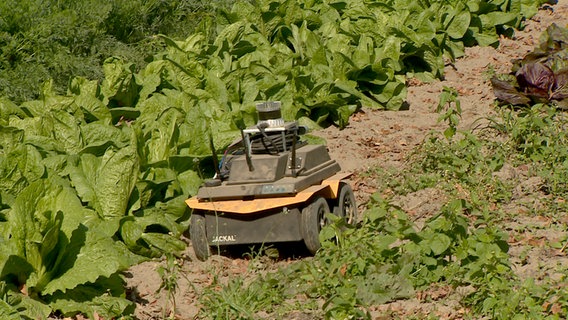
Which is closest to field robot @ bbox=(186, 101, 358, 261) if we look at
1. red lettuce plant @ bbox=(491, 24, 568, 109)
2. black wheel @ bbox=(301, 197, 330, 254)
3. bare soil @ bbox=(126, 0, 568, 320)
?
black wheel @ bbox=(301, 197, 330, 254)

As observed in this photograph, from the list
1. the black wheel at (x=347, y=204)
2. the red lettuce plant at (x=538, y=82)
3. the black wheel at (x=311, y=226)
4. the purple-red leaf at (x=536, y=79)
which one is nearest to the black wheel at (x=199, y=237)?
the black wheel at (x=311, y=226)

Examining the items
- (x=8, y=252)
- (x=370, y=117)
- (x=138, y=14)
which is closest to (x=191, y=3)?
(x=138, y=14)

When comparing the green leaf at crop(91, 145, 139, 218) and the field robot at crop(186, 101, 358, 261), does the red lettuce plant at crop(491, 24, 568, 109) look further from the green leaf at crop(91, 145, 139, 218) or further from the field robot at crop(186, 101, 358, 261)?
the green leaf at crop(91, 145, 139, 218)

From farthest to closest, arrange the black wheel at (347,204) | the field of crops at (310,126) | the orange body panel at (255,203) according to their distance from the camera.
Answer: the black wheel at (347,204) < the orange body panel at (255,203) < the field of crops at (310,126)

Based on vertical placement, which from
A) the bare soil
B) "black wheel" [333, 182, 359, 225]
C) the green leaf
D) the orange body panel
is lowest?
the bare soil

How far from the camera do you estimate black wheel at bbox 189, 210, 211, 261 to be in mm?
5914

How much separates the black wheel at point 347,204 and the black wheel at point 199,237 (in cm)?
81

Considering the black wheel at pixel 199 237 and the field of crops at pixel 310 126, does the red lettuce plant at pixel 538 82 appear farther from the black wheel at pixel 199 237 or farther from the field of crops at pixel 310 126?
the black wheel at pixel 199 237

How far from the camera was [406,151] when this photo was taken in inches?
295

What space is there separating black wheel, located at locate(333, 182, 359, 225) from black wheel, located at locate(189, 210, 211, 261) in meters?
0.81

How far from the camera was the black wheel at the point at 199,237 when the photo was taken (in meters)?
5.91

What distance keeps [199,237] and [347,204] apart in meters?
0.97

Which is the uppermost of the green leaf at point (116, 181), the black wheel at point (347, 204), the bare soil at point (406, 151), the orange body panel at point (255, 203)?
the green leaf at point (116, 181)

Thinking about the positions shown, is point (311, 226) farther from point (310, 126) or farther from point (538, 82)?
point (538, 82)
